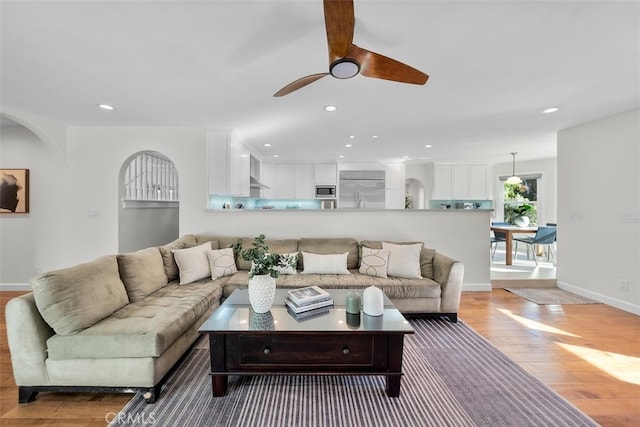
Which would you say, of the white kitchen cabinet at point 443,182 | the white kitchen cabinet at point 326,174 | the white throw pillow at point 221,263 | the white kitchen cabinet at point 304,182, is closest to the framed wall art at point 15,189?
the white throw pillow at point 221,263

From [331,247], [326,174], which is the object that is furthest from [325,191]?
[331,247]

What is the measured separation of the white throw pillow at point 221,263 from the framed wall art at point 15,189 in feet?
9.87

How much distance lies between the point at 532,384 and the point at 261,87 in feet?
10.5

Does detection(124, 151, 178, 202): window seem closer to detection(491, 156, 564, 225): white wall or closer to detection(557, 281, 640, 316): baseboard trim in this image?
detection(557, 281, 640, 316): baseboard trim

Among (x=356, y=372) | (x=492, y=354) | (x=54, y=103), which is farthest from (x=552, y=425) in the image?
(x=54, y=103)

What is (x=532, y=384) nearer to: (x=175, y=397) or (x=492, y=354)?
(x=492, y=354)

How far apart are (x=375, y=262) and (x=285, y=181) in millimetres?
4165

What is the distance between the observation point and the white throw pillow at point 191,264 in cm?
291

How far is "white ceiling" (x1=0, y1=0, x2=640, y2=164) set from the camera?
1604mm

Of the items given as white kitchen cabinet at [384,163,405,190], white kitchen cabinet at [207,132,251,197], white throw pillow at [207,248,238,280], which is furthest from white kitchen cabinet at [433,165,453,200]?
white throw pillow at [207,248,238,280]

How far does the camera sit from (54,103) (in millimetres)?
2975

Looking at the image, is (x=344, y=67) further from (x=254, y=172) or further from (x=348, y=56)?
(x=254, y=172)

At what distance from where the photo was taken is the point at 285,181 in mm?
6836

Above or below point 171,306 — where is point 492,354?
below
